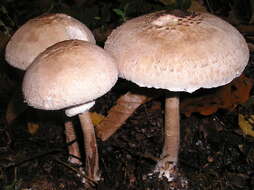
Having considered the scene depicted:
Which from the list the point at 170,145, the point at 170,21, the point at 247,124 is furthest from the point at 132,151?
the point at 170,21

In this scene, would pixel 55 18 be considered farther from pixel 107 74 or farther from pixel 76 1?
pixel 76 1

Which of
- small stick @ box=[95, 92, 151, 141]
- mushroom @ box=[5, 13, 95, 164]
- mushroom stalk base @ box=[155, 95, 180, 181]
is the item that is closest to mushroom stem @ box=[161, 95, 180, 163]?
mushroom stalk base @ box=[155, 95, 180, 181]

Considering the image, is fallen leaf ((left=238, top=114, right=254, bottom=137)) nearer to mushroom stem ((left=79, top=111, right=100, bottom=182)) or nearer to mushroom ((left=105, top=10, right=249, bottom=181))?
mushroom ((left=105, top=10, right=249, bottom=181))

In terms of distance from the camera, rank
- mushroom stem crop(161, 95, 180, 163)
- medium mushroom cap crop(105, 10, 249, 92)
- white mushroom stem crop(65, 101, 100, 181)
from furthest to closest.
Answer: mushroom stem crop(161, 95, 180, 163), white mushroom stem crop(65, 101, 100, 181), medium mushroom cap crop(105, 10, 249, 92)

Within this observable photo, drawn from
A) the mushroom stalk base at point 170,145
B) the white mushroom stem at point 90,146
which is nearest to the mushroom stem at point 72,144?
the white mushroom stem at point 90,146

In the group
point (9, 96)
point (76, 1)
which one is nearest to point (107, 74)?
point (9, 96)

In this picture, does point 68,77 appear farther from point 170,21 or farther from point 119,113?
point 119,113
